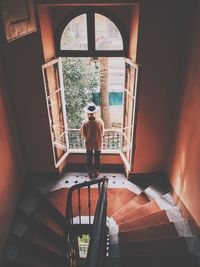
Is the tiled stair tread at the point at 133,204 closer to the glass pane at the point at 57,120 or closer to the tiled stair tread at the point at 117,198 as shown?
the tiled stair tread at the point at 117,198

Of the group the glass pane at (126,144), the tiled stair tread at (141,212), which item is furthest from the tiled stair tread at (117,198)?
the glass pane at (126,144)

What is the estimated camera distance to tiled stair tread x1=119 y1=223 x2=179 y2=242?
3232 mm

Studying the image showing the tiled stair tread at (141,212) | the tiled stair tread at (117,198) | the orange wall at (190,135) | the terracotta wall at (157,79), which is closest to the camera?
the orange wall at (190,135)

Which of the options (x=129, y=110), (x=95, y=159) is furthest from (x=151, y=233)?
(x=129, y=110)

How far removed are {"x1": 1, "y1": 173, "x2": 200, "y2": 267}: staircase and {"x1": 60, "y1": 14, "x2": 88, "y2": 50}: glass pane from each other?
2.71 meters

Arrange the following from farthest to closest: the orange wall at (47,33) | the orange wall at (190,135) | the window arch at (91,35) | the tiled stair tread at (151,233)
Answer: the window arch at (91,35)
the orange wall at (47,33)
the orange wall at (190,135)
the tiled stair tread at (151,233)

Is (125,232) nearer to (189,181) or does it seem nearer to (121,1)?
(189,181)

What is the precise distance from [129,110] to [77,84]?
2609 mm

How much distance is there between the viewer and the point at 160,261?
2.68 metres

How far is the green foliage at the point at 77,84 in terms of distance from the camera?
6.51m

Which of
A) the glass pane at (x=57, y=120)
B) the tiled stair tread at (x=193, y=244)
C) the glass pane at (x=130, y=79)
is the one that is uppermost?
the glass pane at (x=130, y=79)

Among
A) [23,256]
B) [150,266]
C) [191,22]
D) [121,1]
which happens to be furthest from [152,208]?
[121,1]

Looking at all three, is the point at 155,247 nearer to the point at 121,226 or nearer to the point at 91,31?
the point at 121,226

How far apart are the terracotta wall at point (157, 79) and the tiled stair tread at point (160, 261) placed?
223 cm
